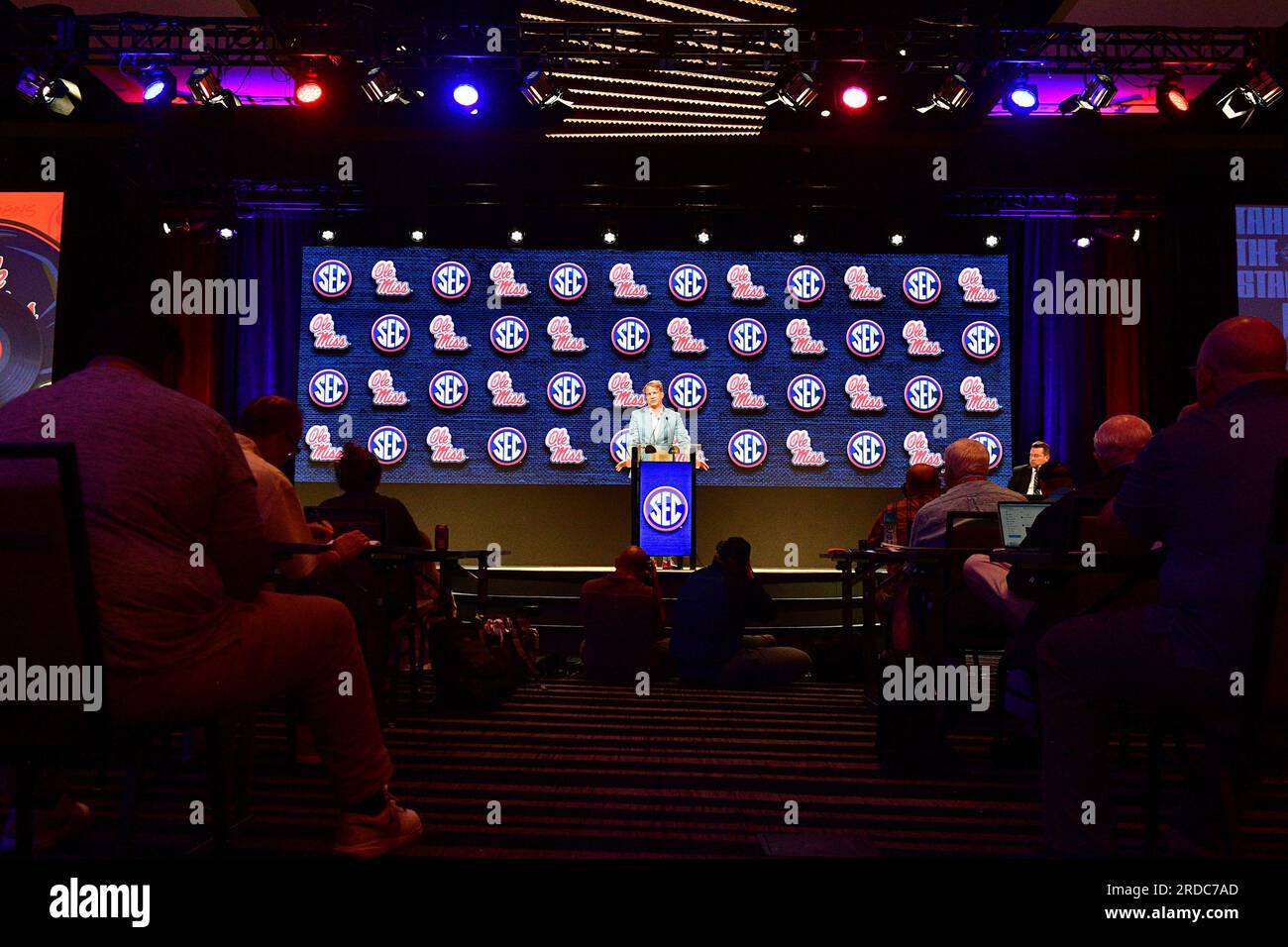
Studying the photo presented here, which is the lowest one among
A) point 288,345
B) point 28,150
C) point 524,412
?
point 524,412

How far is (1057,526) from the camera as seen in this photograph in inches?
130

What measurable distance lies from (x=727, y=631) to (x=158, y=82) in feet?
18.1

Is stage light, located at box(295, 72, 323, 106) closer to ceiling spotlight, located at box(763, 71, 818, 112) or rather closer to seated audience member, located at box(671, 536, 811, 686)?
ceiling spotlight, located at box(763, 71, 818, 112)

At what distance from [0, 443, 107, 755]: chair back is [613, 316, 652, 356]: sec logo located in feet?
27.3

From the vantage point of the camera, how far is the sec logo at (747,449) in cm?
1008

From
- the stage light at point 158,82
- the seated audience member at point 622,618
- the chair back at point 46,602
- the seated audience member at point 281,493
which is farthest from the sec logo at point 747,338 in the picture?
the chair back at point 46,602

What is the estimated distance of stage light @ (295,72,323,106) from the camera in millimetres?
8047

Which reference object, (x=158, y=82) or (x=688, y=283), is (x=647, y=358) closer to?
(x=688, y=283)

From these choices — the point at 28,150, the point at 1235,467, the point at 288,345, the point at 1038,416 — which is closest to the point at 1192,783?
the point at 1235,467

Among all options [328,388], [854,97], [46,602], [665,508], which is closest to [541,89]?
[854,97]

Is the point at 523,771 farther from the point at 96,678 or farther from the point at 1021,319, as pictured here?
the point at 1021,319

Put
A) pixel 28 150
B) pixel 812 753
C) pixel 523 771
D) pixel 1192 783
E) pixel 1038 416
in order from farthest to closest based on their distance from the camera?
1. pixel 1038 416
2. pixel 28 150
3. pixel 812 753
4. pixel 523 771
5. pixel 1192 783
